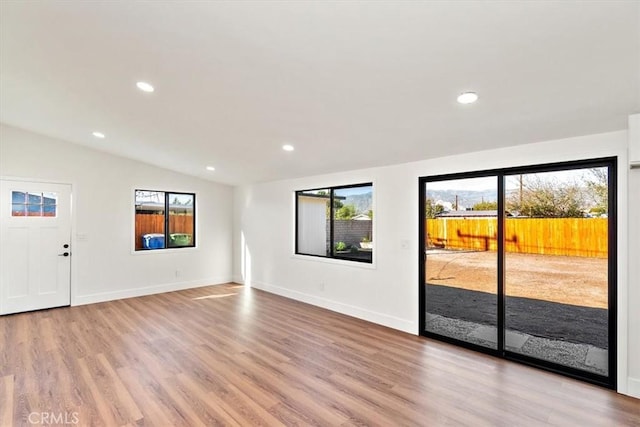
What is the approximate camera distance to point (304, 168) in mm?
5039

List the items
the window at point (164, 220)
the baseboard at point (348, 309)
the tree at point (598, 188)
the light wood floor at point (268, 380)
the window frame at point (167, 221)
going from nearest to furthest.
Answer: the light wood floor at point (268, 380) → the tree at point (598, 188) → the baseboard at point (348, 309) → the window frame at point (167, 221) → the window at point (164, 220)

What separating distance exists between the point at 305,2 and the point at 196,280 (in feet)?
20.6

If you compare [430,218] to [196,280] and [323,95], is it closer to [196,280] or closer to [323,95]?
[323,95]

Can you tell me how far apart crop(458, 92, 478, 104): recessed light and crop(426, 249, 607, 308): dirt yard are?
1799mm

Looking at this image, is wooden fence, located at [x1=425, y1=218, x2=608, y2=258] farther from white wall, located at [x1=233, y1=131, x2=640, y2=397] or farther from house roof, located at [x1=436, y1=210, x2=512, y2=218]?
white wall, located at [x1=233, y1=131, x2=640, y2=397]

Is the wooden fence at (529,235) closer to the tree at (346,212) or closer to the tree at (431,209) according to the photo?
the tree at (431,209)

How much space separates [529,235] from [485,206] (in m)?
0.53

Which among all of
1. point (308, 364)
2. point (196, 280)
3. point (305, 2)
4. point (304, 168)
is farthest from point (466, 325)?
point (196, 280)

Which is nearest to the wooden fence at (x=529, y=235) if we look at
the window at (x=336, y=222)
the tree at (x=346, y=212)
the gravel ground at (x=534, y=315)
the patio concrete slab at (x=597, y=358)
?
the gravel ground at (x=534, y=315)

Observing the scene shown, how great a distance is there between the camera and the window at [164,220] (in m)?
6.09

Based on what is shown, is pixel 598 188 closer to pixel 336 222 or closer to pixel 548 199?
pixel 548 199

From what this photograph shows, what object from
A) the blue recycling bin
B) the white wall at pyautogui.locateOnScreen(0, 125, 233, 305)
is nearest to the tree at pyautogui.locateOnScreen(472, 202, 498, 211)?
the white wall at pyautogui.locateOnScreen(0, 125, 233, 305)

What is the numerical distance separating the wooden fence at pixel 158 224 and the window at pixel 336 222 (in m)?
2.59

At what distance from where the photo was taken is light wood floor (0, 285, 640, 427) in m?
2.33
